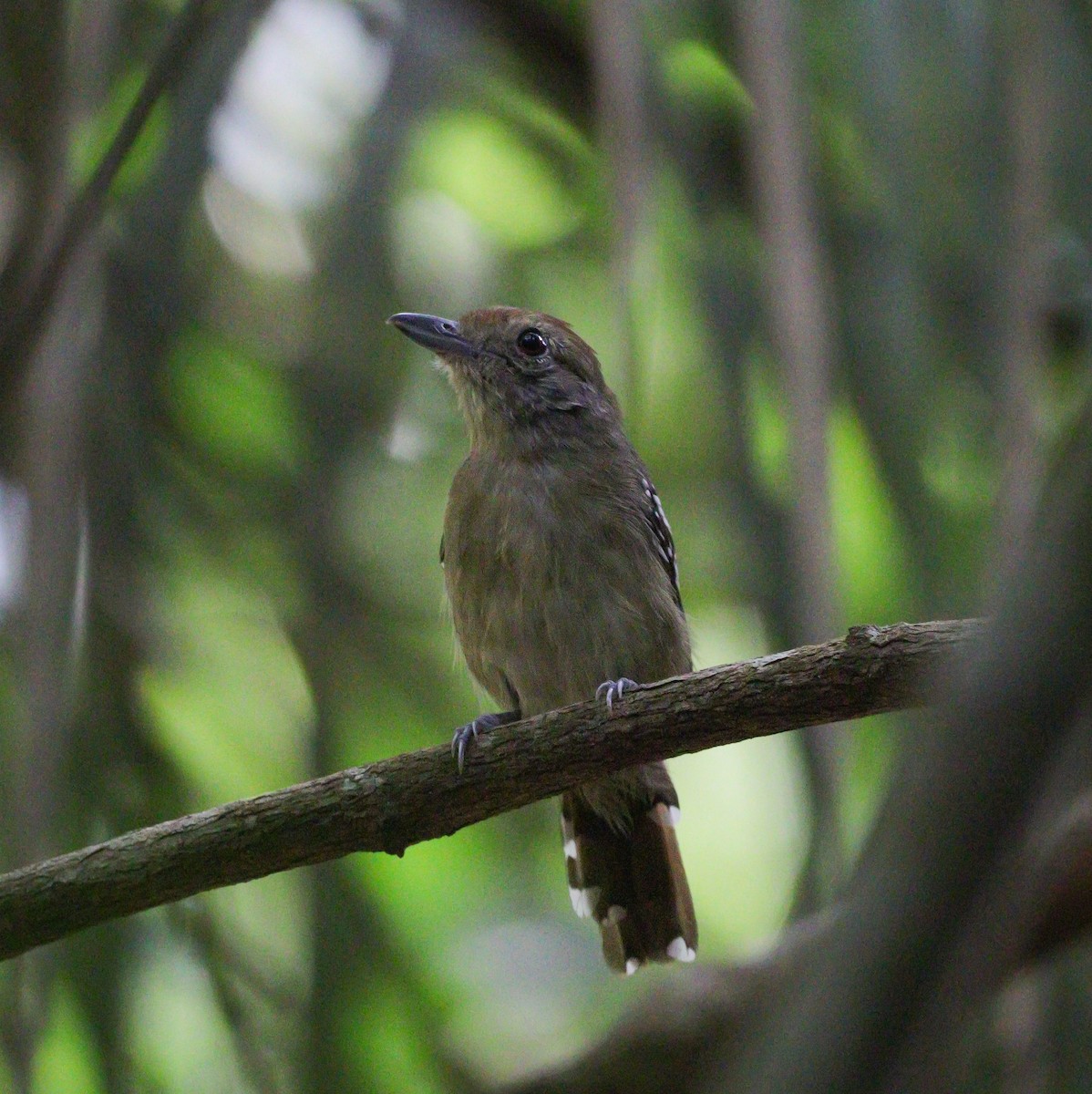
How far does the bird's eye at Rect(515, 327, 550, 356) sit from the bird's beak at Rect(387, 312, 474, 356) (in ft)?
0.76

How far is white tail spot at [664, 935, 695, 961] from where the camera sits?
14.8ft

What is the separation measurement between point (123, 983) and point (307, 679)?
95 centimetres

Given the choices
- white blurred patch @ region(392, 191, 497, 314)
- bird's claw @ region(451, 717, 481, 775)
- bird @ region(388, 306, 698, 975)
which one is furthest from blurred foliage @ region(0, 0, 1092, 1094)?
bird's claw @ region(451, 717, 481, 775)

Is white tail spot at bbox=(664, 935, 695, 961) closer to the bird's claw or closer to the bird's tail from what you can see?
the bird's tail

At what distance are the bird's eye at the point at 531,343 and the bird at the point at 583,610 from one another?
316 millimetres

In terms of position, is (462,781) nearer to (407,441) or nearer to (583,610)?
(583,610)

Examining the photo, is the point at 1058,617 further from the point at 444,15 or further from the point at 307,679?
the point at 444,15

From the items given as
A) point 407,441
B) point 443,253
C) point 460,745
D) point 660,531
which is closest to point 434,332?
point 407,441

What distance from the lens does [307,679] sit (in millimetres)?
4125

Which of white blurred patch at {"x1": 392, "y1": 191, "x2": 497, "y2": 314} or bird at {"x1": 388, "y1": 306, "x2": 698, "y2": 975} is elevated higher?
white blurred patch at {"x1": 392, "y1": 191, "x2": 497, "y2": 314}

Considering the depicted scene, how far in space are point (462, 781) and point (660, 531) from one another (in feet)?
6.36

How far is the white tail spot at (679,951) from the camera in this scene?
451 centimetres

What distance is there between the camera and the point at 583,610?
452 cm

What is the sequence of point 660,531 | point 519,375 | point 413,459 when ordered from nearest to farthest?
point 660,531, point 519,375, point 413,459
